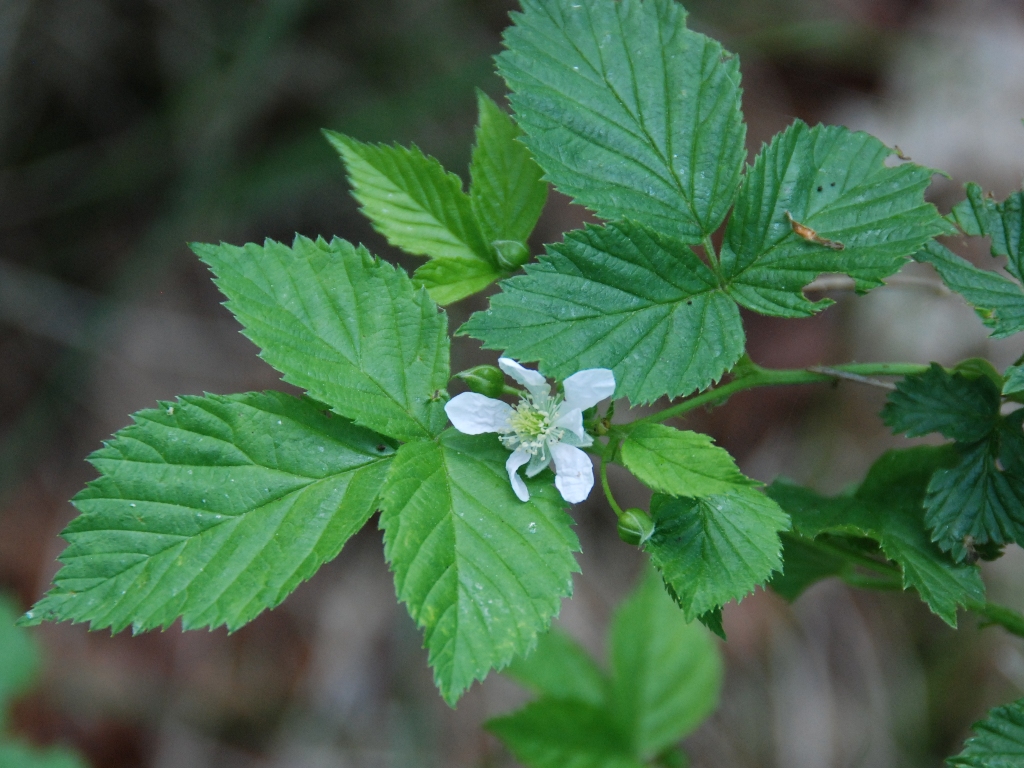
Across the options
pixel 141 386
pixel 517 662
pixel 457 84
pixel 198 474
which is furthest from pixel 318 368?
pixel 141 386

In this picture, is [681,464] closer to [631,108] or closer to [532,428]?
[532,428]

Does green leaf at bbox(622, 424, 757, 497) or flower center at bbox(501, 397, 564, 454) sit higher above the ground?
green leaf at bbox(622, 424, 757, 497)

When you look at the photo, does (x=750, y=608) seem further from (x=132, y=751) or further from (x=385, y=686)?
(x=132, y=751)

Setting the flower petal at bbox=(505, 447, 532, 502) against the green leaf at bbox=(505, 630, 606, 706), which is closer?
the flower petal at bbox=(505, 447, 532, 502)

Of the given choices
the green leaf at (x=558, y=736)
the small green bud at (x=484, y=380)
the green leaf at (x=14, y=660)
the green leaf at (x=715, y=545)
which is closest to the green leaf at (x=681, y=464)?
the green leaf at (x=715, y=545)

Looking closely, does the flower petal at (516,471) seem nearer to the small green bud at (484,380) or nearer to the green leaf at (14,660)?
the small green bud at (484,380)

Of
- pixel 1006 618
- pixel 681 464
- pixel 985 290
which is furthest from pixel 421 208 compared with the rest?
pixel 1006 618

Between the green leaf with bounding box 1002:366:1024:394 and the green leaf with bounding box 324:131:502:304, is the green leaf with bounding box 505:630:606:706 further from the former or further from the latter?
the green leaf with bounding box 1002:366:1024:394

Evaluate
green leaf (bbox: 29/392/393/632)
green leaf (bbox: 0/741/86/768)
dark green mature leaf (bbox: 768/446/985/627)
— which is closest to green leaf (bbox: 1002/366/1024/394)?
dark green mature leaf (bbox: 768/446/985/627)
